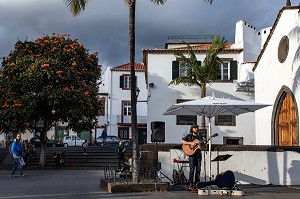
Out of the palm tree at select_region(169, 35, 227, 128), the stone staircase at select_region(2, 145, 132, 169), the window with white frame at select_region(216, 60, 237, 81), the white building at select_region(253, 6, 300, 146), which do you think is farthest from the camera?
the window with white frame at select_region(216, 60, 237, 81)

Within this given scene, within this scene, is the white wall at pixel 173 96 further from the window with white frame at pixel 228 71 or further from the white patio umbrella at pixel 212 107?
the white patio umbrella at pixel 212 107

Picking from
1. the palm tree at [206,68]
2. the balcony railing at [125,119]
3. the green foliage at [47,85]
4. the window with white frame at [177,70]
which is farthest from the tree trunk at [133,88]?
the balcony railing at [125,119]

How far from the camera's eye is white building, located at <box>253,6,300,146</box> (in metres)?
19.7

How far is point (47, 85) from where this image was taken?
23750 millimetres

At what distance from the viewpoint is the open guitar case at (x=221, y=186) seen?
11830mm

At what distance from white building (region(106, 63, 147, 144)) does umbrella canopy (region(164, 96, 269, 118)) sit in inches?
1546

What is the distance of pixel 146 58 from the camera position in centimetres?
3391

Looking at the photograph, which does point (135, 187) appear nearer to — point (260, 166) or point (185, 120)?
point (260, 166)

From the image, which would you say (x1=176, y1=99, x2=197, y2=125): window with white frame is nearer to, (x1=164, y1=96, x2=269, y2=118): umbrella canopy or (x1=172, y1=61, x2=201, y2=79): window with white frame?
(x1=172, y1=61, x2=201, y2=79): window with white frame

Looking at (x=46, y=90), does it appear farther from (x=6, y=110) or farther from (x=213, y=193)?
(x=213, y=193)

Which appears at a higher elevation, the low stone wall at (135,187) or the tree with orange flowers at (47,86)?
the tree with orange flowers at (47,86)

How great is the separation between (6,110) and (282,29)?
13.8 metres

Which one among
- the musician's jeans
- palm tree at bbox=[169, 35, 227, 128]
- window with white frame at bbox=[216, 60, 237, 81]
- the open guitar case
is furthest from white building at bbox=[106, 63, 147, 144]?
the open guitar case

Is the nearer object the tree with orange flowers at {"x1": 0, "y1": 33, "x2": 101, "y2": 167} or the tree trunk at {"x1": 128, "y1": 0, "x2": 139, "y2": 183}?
the tree trunk at {"x1": 128, "y1": 0, "x2": 139, "y2": 183}
